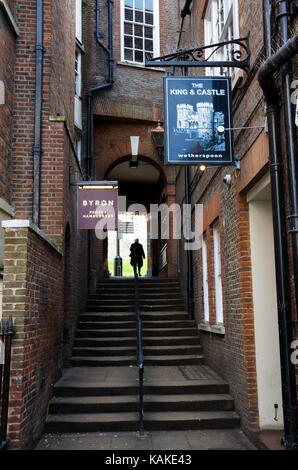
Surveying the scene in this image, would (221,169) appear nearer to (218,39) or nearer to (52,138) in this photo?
(218,39)

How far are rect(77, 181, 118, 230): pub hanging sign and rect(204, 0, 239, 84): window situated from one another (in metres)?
2.79

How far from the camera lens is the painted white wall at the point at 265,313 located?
5254 mm

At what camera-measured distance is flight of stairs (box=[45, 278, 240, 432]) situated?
5.92 metres

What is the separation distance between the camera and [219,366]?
7273 millimetres

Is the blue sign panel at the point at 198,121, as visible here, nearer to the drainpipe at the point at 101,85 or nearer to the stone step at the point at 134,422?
the stone step at the point at 134,422

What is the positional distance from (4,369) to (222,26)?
20.0 ft

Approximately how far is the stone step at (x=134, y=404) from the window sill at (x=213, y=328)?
0.98 meters

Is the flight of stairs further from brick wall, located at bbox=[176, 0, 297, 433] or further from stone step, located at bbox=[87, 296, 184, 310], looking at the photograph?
brick wall, located at bbox=[176, 0, 297, 433]

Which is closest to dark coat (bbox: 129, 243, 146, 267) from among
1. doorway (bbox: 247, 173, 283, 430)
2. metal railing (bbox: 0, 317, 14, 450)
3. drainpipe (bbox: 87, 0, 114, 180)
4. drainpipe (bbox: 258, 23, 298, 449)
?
drainpipe (bbox: 87, 0, 114, 180)

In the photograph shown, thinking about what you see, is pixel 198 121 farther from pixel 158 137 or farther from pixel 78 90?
pixel 78 90

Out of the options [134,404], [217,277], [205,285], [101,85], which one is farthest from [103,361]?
[101,85]

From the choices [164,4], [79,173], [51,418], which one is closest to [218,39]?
[79,173]

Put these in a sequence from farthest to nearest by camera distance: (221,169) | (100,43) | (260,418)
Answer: (100,43) → (221,169) → (260,418)

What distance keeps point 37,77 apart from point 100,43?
6805 millimetres
